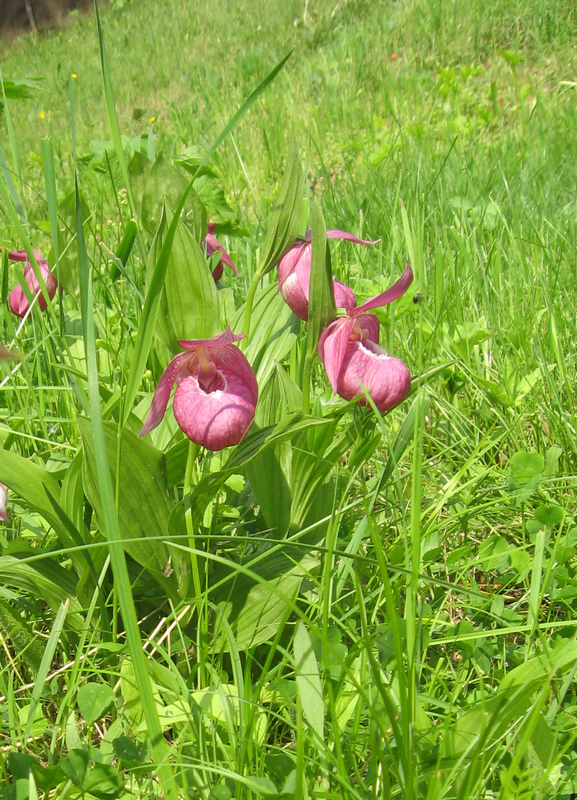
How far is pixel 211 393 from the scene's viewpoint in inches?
26.9

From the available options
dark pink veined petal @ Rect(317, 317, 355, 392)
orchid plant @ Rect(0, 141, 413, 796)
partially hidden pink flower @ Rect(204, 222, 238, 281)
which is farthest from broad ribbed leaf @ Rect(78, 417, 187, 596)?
partially hidden pink flower @ Rect(204, 222, 238, 281)

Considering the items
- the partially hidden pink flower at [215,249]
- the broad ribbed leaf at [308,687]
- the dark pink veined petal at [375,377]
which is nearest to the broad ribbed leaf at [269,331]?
the partially hidden pink flower at [215,249]

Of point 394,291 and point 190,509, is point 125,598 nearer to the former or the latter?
point 190,509

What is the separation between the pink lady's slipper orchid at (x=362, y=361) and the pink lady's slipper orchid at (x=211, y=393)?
0.34ft

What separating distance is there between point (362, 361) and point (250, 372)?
0.13 meters

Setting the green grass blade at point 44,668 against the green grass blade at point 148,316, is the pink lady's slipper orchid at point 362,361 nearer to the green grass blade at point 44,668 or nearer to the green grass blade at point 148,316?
the green grass blade at point 148,316

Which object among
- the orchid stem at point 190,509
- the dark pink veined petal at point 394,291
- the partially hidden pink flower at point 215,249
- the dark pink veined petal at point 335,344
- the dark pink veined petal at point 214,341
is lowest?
the orchid stem at point 190,509

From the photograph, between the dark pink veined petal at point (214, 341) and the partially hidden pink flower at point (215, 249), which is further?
the partially hidden pink flower at point (215, 249)

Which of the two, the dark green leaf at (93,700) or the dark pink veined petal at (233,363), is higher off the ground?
the dark pink veined petal at (233,363)

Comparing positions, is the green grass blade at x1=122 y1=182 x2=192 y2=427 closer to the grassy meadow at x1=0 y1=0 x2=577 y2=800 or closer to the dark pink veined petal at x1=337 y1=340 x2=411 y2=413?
the grassy meadow at x1=0 y1=0 x2=577 y2=800

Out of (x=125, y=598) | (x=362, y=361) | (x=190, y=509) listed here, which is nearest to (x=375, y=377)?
(x=362, y=361)

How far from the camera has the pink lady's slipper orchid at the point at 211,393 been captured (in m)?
0.66

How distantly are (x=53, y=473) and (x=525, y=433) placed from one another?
0.77 m

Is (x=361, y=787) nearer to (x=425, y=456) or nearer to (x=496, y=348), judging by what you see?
(x=425, y=456)
